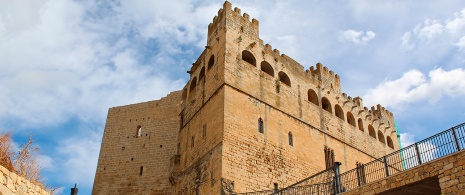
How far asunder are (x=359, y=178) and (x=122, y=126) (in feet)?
46.1

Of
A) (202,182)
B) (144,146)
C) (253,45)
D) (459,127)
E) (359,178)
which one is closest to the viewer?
(459,127)

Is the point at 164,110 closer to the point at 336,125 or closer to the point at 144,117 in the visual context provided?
the point at 144,117

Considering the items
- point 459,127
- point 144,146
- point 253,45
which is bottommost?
point 459,127

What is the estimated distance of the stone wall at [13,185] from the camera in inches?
252

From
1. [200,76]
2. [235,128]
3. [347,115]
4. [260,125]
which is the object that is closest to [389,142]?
[347,115]

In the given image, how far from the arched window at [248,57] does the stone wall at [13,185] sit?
508 inches

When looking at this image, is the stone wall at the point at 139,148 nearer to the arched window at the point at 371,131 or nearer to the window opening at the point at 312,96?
the window opening at the point at 312,96

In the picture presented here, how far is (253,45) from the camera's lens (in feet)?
63.3

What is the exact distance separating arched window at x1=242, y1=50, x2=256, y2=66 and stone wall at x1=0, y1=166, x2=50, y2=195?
12891mm

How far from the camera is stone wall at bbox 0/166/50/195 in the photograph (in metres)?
6.39

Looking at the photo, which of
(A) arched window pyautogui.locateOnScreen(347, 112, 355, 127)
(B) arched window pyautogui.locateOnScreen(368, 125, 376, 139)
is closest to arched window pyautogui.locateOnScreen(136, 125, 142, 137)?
(A) arched window pyautogui.locateOnScreen(347, 112, 355, 127)

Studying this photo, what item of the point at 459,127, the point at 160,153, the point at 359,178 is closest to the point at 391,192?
the point at 359,178

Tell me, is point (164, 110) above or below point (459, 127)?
above

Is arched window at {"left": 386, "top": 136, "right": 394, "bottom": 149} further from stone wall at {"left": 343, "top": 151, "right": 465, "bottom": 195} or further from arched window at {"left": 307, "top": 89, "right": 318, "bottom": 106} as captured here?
stone wall at {"left": 343, "top": 151, "right": 465, "bottom": 195}
